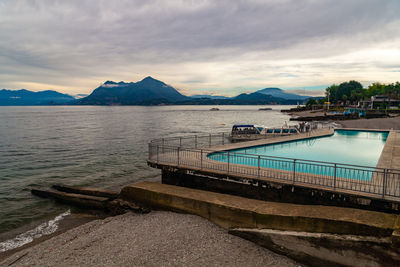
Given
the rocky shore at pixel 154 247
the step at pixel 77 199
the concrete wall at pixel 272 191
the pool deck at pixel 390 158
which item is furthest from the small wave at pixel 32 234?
the pool deck at pixel 390 158

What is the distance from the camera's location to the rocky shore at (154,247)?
837cm

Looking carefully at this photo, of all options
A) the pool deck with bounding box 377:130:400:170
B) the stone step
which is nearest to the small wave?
the stone step

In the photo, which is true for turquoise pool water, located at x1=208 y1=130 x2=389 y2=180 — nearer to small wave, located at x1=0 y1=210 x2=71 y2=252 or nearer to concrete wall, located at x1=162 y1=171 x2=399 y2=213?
concrete wall, located at x1=162 y1=171 x2=399 y2=213

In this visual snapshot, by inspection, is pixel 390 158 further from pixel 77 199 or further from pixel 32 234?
pixel 32 234

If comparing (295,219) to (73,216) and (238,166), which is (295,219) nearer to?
→ (238,166)

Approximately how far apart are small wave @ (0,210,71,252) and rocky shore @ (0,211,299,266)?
218 centimetres

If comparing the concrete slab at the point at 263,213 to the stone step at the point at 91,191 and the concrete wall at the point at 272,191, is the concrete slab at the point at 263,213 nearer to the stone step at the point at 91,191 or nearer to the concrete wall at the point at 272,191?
the concrete wall at the point at 272,191

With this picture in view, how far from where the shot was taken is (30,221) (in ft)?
48.0

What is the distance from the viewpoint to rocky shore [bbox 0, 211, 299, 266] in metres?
8.37

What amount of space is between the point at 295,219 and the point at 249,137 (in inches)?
1060

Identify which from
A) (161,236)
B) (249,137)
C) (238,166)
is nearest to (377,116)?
(249,137)

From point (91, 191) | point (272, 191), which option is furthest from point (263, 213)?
point (91, 191)

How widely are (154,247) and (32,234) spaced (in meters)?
7.94

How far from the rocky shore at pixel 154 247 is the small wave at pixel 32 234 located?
2.18 m
